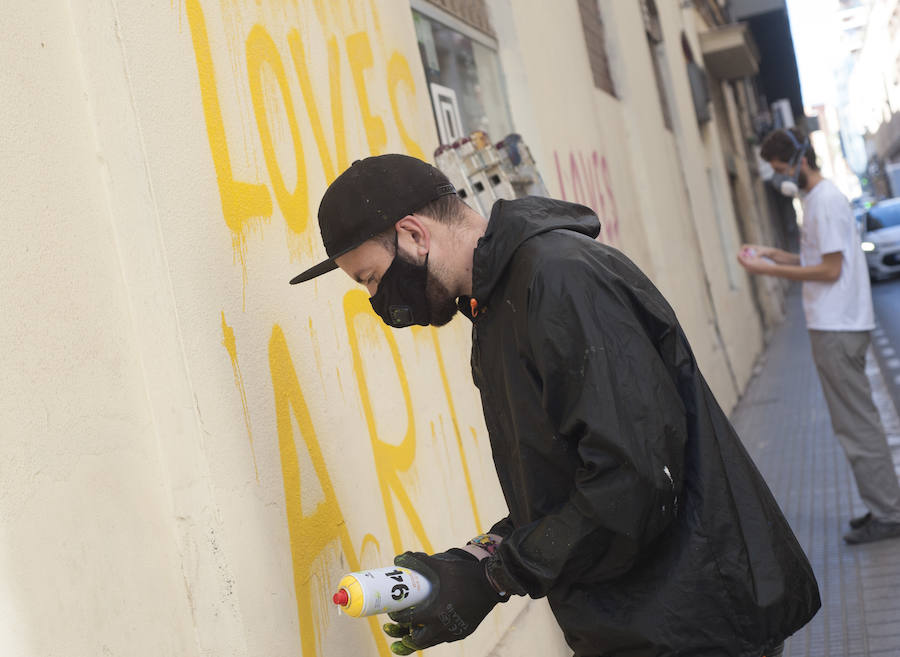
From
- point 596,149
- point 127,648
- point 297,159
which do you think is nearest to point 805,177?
point 596,149

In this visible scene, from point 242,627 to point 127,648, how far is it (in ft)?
0.89

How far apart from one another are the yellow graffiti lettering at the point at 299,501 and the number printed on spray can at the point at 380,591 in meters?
0.59

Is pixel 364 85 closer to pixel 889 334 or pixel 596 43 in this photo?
pixel 596 43

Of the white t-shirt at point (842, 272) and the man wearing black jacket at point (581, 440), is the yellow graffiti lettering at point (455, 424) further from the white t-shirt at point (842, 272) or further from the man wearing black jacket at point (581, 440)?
the white t-shirt at point (842, 272)

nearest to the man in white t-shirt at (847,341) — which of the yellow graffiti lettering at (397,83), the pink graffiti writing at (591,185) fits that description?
the pink graffiti writing at (591,185)

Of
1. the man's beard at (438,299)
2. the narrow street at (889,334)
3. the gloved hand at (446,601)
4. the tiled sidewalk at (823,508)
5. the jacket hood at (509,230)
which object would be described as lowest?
the narrow street at (889,334)

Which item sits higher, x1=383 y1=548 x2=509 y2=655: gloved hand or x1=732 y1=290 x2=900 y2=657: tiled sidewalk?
x1=383 y1=548 x2=509 y2=655: gloved hand

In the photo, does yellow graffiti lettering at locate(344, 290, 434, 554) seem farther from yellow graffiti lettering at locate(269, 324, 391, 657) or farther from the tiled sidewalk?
the tiled sidewalk

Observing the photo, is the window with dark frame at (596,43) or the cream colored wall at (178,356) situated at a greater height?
the window with dark frame at (596,43)

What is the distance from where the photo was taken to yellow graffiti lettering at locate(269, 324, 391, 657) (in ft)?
8.55

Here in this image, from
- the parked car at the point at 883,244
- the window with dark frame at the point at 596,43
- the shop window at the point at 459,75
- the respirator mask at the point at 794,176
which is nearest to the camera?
the shop window at the point at 459,75

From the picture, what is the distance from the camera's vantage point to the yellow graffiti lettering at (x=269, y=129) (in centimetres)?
288

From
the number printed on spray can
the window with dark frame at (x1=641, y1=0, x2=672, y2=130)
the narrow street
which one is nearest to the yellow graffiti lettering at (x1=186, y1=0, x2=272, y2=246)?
the number printed on spray can

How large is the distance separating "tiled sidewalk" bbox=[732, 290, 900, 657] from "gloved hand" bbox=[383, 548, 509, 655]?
9.01 ft
